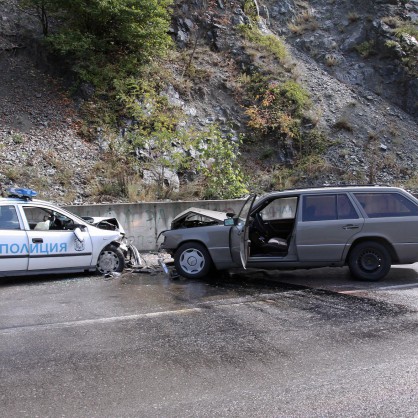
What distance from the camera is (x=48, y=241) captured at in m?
9.35

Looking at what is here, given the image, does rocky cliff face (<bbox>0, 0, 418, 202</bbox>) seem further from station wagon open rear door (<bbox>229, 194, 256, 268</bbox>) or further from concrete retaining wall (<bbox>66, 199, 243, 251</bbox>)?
station wagon open rear door (<bbox>229, 194, 256, 268</bbox>)

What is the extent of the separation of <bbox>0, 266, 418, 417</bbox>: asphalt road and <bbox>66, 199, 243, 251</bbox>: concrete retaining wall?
366 cm

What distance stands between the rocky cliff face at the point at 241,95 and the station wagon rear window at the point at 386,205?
8.16 m

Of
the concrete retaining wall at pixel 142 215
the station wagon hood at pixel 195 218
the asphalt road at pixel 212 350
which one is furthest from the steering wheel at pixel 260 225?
the concrete retaining wall at pixel 142 215

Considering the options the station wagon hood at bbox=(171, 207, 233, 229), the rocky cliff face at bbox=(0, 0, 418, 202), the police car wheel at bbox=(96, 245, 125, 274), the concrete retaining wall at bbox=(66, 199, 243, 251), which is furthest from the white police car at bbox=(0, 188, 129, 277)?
the rocky cliff face at bbox=(0, 0, 418, 202)

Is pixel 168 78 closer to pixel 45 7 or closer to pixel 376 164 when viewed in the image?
pixel 45 7

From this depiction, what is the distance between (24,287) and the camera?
29.9 ft

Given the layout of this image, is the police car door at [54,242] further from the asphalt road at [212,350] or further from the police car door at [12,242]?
the asphalt road at [212,350]

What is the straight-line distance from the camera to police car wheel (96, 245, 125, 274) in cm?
997

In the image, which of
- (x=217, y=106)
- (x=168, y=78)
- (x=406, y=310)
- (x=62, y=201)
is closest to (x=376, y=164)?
(x=217, y=106)

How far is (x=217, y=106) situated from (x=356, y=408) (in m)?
16.7

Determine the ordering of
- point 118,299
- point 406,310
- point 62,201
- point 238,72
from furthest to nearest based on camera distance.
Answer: point 238,72 → point 62,201 → point 118,299 → point 406,310

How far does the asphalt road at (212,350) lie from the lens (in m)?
4.21

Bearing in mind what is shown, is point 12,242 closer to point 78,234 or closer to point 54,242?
point 54,242
